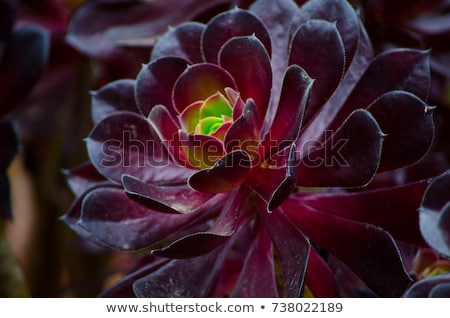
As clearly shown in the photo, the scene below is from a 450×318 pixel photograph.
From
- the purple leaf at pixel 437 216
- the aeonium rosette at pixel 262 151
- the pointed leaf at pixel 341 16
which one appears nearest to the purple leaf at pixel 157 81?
the aeonium rosette at pixel 262 151

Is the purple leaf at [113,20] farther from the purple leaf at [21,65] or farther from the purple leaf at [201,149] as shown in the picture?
the purple leaf at [201,149]

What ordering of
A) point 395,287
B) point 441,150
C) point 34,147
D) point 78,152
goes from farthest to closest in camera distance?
point 34,147, point 78,152, point 441,150, point 395,287

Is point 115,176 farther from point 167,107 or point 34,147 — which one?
point 34,147

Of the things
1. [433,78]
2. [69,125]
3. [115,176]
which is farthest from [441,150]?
[69,125]

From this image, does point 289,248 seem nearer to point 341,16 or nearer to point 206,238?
point 206,238

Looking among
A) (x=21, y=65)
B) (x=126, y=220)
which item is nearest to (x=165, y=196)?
(x=126, y=220)
